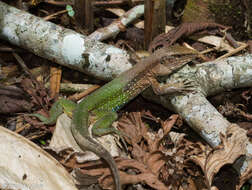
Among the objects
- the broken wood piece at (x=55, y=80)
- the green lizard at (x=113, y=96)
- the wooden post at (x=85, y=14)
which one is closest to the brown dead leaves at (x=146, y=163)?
the green lizard at (x=113, y=96)

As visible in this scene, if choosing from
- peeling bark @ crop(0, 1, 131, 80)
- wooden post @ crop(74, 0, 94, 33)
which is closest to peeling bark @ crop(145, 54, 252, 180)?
peeling bark @ crop(0, 1, 131, 80)

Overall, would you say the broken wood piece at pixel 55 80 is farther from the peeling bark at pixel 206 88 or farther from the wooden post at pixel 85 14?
the peeling bark at pixel 206 88

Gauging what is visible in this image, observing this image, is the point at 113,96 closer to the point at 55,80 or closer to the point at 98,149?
the point at 55,80

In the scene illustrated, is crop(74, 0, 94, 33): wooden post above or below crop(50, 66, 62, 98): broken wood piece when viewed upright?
above

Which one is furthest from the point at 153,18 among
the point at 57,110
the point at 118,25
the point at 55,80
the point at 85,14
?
the point at 57,110

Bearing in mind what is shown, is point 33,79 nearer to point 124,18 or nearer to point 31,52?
point 31,52

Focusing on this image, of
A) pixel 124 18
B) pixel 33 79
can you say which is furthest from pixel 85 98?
pixel 124 18

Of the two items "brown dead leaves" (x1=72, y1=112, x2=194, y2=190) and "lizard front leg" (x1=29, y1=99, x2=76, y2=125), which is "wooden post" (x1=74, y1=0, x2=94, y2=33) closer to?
"lizard front leg" (x1=29, y1=99, x2=76, y2=125)
